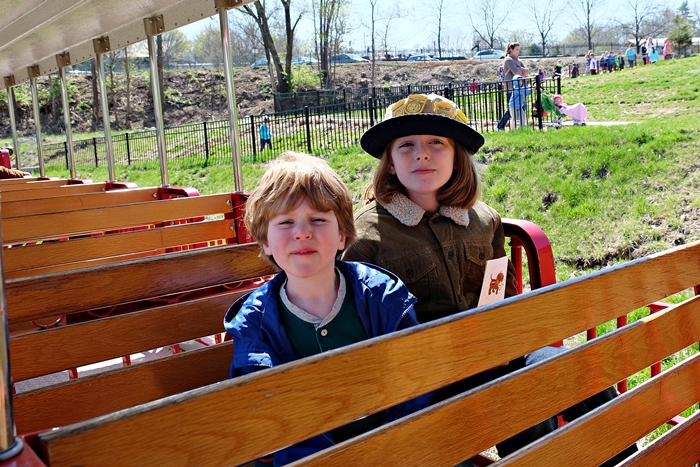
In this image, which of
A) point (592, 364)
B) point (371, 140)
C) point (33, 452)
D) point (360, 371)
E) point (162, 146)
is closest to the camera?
point (33, 452)

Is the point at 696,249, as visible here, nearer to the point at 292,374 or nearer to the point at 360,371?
the point at 360,371

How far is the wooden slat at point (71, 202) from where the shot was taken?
4340 mm

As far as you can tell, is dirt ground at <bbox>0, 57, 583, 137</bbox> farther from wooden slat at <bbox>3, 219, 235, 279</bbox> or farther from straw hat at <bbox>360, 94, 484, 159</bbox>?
straw hat at <bbox>360, 94, 484, 159</bbox>

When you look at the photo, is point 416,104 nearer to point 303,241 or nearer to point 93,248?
point 303,241

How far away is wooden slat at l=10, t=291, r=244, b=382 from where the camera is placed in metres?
A: 1.90

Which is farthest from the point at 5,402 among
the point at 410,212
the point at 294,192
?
the point at 410,212

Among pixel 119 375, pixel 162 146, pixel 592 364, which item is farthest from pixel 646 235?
pixel 119 375

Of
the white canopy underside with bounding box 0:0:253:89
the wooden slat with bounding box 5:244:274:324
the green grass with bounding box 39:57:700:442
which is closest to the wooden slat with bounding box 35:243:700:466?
the wooden slat with bounding box 5:244:274:324

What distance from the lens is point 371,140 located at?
2746mm

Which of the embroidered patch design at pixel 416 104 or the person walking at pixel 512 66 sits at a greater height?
the person walking at pixel 512 66

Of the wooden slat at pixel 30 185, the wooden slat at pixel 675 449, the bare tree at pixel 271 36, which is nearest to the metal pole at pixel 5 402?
the wooden slat at pixel 675 449

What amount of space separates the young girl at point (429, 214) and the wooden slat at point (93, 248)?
1.37 metres

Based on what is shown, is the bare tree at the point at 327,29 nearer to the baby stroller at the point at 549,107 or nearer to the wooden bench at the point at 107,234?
the baby stroller at the point at 549,107

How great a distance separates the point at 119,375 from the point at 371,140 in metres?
1.38
